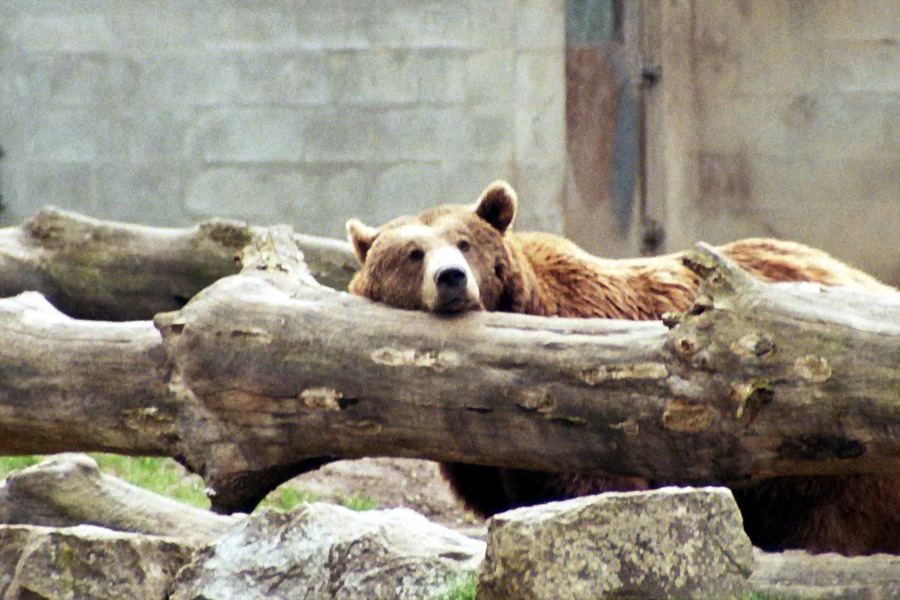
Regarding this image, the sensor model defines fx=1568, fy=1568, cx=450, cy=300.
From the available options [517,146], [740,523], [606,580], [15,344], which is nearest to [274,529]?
[606,580]

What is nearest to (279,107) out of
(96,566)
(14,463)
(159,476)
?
(159,476)

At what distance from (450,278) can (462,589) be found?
1.46m

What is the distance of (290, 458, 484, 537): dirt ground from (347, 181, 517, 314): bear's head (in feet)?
5.77

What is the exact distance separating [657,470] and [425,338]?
792mm

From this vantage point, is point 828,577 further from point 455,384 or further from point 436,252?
point 436,252

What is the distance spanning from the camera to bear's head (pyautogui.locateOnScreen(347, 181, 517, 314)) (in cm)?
516

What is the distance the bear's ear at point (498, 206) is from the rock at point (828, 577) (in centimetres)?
198

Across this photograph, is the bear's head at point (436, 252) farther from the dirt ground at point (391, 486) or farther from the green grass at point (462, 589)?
the dirt ground at point (391, 486)

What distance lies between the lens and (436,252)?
5207mm

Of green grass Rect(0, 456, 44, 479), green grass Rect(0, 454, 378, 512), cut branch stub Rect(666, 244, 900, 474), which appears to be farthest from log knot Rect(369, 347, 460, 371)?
green grass Rect(0, 456, 44, 479)

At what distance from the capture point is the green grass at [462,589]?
3.56 meters

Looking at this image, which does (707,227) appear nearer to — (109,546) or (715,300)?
(715,300)

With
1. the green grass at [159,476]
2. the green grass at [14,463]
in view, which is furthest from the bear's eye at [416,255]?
the green grass at [14,463]

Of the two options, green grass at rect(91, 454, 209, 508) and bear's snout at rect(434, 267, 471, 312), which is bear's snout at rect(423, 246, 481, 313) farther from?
green grass at rect(91, 454, 209, 508)
